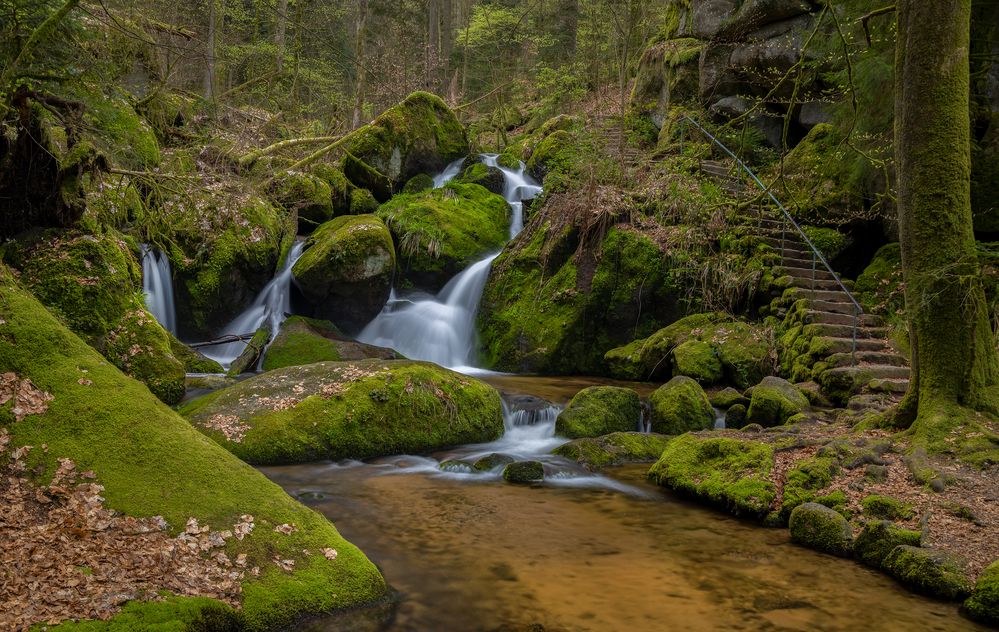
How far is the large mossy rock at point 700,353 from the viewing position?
1080 cm

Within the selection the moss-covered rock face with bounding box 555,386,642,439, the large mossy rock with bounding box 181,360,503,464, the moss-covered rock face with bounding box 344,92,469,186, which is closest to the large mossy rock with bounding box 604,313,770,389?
the moss-covered rock face with bounding box 555,386,642,439

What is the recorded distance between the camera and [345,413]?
780 cm

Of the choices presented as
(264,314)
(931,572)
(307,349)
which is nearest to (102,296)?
(307,349)

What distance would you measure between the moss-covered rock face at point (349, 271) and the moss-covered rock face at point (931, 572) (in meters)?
10.4

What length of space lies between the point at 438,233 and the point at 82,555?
1229cm

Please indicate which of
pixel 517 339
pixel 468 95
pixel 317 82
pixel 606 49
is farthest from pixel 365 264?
pixel 468 95

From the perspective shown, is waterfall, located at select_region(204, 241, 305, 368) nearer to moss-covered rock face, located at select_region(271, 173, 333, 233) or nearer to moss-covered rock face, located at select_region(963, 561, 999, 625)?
moss-covered rock face, located at select_region(271, 173, 333, 233)

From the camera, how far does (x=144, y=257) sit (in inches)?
478

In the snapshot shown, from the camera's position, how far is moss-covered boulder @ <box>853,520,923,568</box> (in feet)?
16.0

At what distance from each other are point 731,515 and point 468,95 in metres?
26.3

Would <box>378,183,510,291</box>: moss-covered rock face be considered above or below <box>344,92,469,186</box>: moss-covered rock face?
below

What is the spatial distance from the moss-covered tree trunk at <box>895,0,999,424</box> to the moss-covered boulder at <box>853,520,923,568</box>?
187 centimetres

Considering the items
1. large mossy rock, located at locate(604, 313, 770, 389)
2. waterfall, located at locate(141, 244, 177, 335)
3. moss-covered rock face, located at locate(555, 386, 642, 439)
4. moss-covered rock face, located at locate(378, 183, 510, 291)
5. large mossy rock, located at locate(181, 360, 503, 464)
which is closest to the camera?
large mossy rock, located at locate(181, 360, 503, 464)

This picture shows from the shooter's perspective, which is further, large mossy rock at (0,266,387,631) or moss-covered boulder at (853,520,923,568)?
moss-covered boulder at (853,520,923,568)
